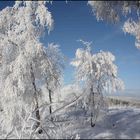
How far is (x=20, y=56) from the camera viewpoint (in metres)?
22.4

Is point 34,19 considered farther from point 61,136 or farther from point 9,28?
point 61,136

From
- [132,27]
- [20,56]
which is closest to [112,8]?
[132,27]

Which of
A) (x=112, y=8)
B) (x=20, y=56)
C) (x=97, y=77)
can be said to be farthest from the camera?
(x=97, y=77)

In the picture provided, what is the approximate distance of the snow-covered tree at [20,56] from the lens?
71.9ft

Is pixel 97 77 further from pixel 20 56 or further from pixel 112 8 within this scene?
pixel 112 8

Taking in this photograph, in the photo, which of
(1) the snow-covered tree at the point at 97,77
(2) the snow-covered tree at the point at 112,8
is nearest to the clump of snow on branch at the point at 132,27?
(2) the snow-covered tree at the point at 112,8

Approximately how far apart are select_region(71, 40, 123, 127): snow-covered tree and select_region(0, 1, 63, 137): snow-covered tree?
199 inches

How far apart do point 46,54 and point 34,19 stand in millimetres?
2741

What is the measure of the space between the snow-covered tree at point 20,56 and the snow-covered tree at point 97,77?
5.04 meters

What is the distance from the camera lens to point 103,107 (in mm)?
27984

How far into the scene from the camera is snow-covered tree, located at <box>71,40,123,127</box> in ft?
89.9

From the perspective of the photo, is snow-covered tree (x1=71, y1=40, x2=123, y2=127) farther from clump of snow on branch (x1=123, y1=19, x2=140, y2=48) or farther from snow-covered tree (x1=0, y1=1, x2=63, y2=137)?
clump of snow on branch (x1=123, y1=19, x2=140, y2=48)

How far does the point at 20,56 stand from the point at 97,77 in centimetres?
743

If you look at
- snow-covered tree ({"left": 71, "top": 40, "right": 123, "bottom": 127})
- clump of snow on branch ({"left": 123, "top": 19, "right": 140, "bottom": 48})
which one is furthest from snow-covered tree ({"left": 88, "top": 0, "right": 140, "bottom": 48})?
snow-covered tree ({"left": 71, "top": 40, "right": 123, "bottom": 127})
